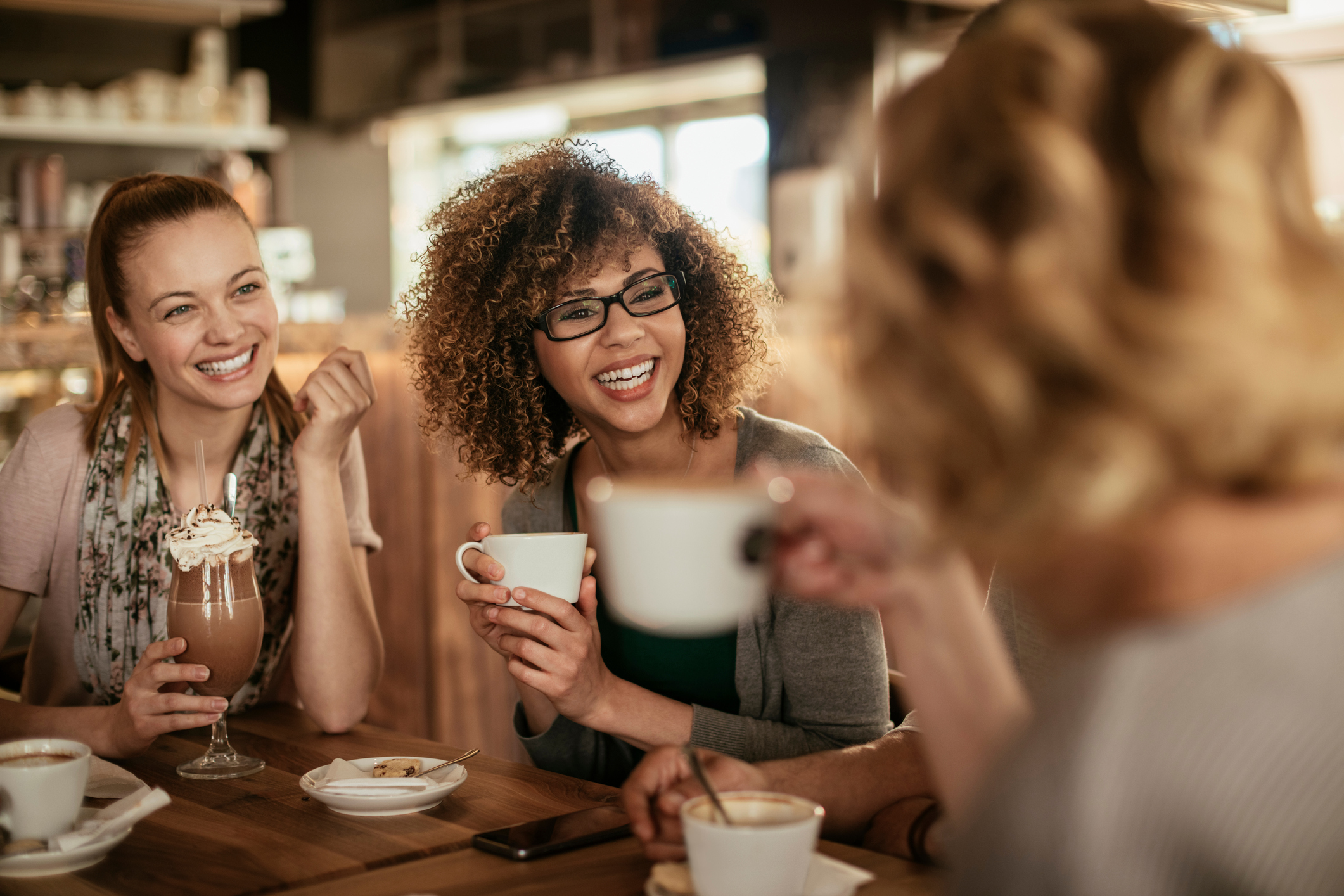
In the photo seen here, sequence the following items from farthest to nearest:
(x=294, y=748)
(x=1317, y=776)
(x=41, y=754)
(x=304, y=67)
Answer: (x=304, y=67), (x=294, y=748), (x=41, y=754), (x=1317, y=776)

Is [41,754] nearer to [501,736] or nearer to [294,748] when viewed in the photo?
[294,748]

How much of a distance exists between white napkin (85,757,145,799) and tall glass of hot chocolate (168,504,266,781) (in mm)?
70

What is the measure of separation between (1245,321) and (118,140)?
516 centimetres

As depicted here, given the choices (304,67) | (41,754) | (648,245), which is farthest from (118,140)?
(41,754)

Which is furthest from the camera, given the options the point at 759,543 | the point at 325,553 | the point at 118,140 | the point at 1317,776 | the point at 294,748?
the point at 118,140

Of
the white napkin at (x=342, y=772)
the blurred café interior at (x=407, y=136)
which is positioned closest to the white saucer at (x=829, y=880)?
the white napkin at (x=342, y=772)

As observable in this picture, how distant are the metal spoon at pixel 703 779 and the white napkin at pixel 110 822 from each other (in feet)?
1.42

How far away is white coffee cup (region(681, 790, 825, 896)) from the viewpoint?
77 cm

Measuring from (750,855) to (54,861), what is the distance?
570mm

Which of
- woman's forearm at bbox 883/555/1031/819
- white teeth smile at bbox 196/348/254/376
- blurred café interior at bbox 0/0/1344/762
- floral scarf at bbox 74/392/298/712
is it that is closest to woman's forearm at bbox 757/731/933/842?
woman's forearm at bbox 883/555/1031/819

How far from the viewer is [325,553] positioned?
1605 millimetres

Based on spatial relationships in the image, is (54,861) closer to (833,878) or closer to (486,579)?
(486,579)

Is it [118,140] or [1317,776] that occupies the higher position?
Answer: [118,140]

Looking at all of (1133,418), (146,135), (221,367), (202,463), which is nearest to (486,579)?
(202,463)
